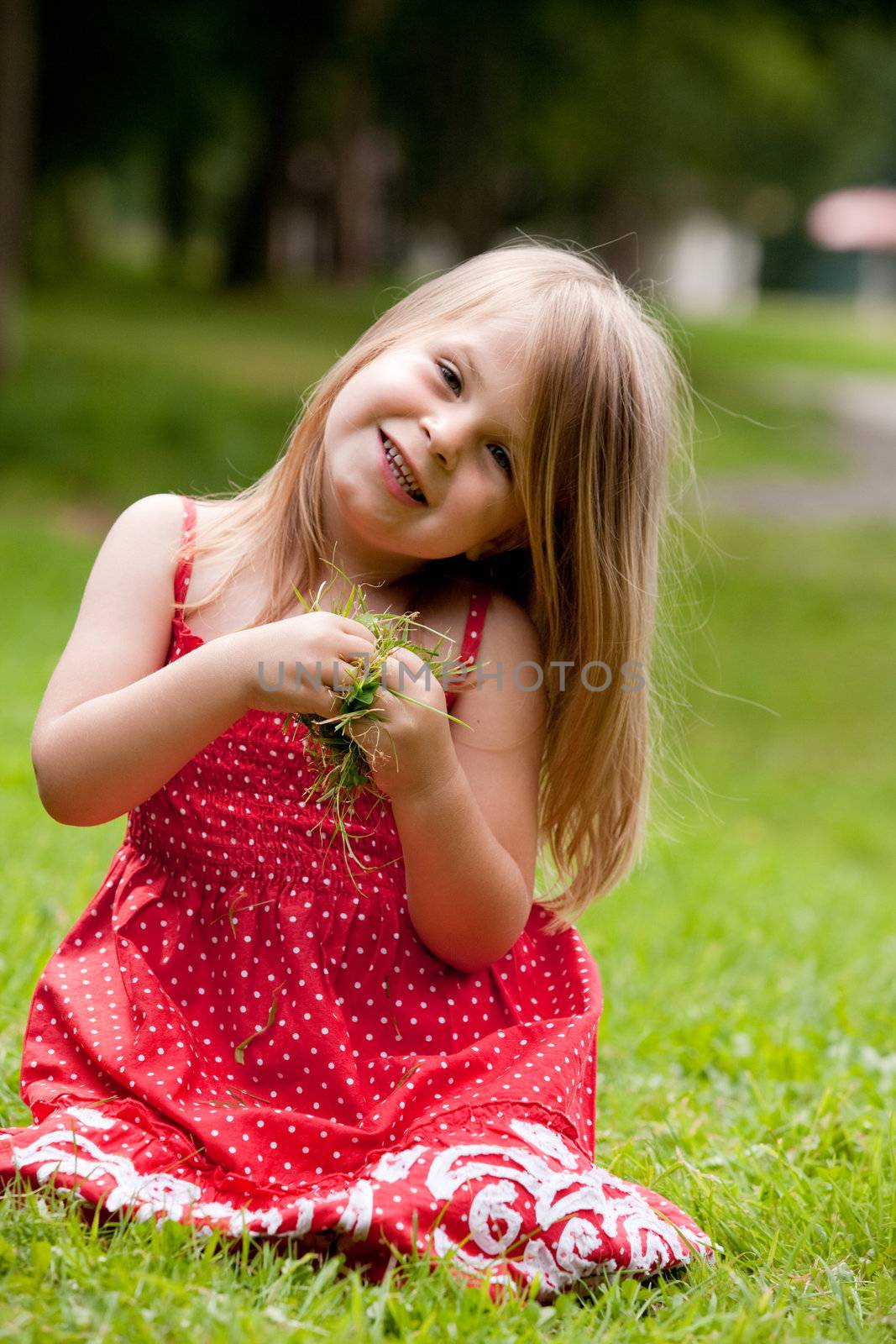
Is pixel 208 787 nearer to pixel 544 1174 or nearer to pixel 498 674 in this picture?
pixel 498 674

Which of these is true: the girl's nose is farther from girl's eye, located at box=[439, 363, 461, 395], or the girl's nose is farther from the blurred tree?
the blurred tree

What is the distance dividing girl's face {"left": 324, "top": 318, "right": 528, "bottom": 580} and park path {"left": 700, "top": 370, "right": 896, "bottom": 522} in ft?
24.6

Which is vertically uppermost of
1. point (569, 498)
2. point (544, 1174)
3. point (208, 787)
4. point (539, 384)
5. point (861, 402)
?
point (539, 384)

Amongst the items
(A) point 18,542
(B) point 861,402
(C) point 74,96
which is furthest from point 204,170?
Result: (A) point 18,542

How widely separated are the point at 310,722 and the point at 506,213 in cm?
3714

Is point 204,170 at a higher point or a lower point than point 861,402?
higher

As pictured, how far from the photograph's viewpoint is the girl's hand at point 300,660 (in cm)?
207

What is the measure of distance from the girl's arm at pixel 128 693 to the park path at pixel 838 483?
7.54 meters

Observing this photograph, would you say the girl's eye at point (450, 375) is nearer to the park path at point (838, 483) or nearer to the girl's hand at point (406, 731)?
the girl's hand at point (406, 731)

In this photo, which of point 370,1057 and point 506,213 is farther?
point 506,213

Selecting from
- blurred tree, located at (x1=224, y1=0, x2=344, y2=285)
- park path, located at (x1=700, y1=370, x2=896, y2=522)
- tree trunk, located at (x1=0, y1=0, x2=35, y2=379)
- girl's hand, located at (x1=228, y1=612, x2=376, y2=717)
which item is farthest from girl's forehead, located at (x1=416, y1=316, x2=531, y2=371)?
blurred tree, located at (x1=224, y1=0, x2=344, y2=285)

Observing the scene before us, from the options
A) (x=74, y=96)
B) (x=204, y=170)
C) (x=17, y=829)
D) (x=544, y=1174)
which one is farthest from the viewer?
(x=204, y=170)

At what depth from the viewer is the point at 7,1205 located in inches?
77.9

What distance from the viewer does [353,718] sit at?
2098mm
